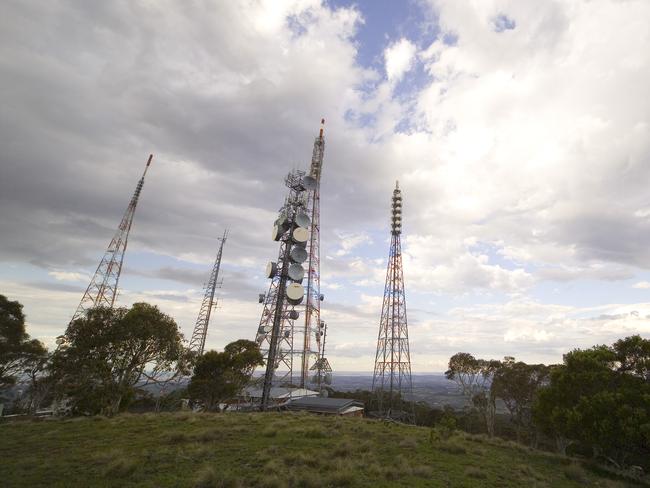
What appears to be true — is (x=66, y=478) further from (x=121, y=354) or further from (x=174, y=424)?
(x=121, y=354)

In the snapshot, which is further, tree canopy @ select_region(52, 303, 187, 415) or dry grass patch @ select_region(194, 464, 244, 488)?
tree canopy @ select_region(52, 303, 187, 415)

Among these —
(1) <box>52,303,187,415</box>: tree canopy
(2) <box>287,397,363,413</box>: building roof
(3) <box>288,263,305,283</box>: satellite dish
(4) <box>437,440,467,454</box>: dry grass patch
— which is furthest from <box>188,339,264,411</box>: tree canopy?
(4) <box>437,440,467,454</box>: dry grass patch

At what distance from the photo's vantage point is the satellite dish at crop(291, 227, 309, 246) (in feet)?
161

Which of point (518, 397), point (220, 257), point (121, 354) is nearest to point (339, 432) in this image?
point (121, 354)

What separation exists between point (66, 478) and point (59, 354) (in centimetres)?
2600

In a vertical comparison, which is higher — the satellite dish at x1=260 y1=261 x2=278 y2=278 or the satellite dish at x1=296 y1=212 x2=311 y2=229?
the satellite dish at x1=296 y1=212 x2=311 y2=229

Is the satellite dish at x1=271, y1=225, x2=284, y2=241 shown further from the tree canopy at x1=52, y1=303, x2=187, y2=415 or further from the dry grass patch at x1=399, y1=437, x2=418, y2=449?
the dry grass patch at x1=399, y1=437, x2=418, y2=449

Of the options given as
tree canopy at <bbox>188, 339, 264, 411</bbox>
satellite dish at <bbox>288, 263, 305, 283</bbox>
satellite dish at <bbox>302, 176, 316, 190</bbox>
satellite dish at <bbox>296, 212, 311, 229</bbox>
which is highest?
satellite dish at <bbox>302, 176, 316, 190</bbox>

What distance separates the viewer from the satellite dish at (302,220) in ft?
164

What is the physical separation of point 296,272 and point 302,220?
24.7ft

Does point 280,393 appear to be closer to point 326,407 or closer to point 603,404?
point 326,407

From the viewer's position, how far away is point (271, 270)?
48625 millimetres

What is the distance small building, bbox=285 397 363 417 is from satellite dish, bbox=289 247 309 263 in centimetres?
1932

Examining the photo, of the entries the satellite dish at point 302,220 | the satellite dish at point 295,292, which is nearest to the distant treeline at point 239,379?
the satellite dish at point 295,292
